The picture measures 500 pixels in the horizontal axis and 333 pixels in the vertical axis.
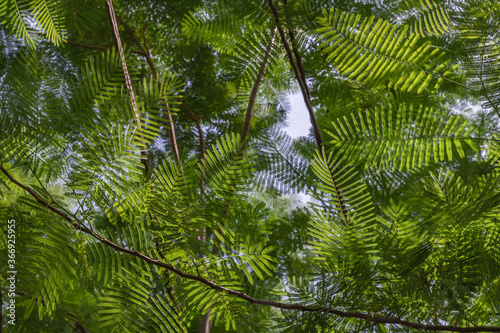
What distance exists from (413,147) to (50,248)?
0.27 metres

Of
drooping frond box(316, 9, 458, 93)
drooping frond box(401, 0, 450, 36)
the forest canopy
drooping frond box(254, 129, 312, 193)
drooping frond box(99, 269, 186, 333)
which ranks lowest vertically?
drooping frond box(99, 269, 186, 333)

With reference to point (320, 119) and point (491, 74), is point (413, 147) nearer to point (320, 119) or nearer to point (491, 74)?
point (491, 74)

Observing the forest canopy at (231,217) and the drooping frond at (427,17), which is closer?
the forest canopy at (231,217)

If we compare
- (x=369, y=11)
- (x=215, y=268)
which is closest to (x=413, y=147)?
(x=215, y=268)

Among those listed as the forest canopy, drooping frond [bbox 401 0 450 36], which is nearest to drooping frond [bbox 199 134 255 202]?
the forest canopy

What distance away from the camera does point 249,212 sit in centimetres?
36

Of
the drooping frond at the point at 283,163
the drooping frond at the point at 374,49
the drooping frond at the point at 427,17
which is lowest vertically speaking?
the drooping frond at the point at 374,49

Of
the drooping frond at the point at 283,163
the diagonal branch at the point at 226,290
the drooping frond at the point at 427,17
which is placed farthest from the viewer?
the drooping frond at the point at 283,163

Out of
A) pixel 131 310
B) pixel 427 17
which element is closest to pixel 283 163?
pixel 427 17

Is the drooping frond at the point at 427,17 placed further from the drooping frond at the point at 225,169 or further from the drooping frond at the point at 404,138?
the drooping frond at the point at 225,169

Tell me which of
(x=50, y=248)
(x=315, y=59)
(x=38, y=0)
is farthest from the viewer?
(x=315, y=59)

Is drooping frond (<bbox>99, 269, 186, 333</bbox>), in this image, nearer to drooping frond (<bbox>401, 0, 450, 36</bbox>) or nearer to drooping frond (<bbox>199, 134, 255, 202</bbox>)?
drooping frond (<bbox>199, 134, 255, 202</bbox>)

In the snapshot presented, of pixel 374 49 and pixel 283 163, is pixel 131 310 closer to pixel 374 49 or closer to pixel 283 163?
pixel 374 49

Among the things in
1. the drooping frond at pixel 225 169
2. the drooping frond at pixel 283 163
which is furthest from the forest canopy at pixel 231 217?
the drooping frond at pixel 283 163
